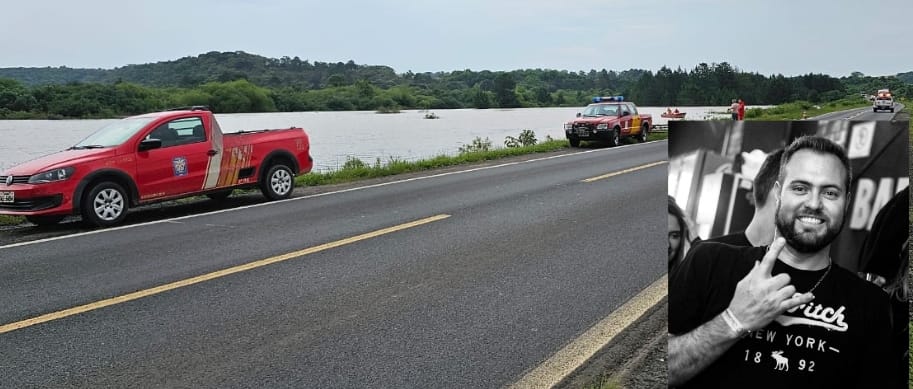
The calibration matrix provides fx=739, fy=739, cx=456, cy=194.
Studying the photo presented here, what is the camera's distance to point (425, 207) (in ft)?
38.7

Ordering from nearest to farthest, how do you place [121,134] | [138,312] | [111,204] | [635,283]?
[138,312] < [635,283] < [111,204] < [121,134]

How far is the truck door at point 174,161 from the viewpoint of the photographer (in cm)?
1134

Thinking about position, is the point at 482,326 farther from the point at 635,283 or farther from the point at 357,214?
the point at 357,214

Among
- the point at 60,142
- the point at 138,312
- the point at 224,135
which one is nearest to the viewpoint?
the point at 138,312

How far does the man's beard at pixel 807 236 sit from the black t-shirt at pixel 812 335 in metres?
0.09

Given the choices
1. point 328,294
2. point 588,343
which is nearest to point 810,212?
point 588,343

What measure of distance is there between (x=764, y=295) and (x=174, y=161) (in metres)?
10.6

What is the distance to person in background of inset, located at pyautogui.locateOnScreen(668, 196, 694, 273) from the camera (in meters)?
2.87

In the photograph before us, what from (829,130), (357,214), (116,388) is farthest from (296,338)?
(357,214)

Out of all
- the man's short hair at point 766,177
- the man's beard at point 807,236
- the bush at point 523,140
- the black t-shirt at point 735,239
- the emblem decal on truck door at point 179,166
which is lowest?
the bush at point 523,140

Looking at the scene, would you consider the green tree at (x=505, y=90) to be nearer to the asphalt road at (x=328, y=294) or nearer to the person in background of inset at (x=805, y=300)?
the asphalt road at (x=328, y=294)

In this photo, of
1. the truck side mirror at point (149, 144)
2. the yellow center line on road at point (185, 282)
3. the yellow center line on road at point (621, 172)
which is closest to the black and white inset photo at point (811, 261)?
the yellow center line on road at point (185, 282)

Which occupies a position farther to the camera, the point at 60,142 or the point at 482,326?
the point at 60,142

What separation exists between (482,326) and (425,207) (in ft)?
21.3
